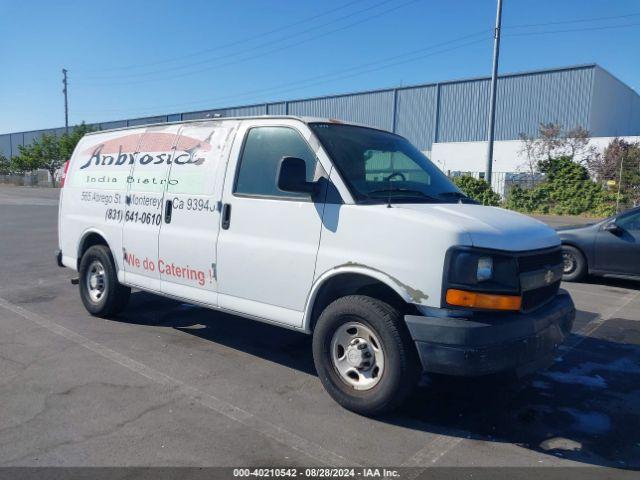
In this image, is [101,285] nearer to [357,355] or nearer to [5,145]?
[357,355]

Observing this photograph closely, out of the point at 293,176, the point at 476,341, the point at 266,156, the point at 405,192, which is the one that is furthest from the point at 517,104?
the point at 476,341

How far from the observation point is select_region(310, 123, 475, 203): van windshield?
4.31 metres

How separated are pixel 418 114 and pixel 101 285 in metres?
38.8

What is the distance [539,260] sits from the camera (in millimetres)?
4066

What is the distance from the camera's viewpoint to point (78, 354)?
5230 millimetres

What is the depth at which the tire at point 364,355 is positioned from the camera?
3777mm

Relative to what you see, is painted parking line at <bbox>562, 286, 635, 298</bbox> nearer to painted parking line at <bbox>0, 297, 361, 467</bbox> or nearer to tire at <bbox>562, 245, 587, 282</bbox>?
tire at <bbox>562, 245, 587, 282</bbox>

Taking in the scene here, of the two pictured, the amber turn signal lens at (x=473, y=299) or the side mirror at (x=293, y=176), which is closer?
the amber turn signal lens at (x=473, y=299)

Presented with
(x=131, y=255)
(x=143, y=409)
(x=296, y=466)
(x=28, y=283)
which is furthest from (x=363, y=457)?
(x=28, y=283)

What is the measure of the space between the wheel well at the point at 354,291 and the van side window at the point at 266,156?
32.1 inches

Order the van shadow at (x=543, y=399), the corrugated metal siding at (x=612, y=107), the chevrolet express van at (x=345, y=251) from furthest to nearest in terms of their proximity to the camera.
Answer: the corrugated metal siding at (x=612, y=107)
the van shadow at (x=543, y=399)
the chevrolet express van at (x=345, y=251)

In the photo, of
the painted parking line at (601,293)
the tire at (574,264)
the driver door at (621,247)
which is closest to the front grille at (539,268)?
the painted parking line at (601,293)

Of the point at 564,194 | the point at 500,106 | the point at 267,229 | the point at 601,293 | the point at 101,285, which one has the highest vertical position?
the point at 500,106

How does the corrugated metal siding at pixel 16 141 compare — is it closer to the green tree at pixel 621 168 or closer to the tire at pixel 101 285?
the green tree at pixel 621 168
